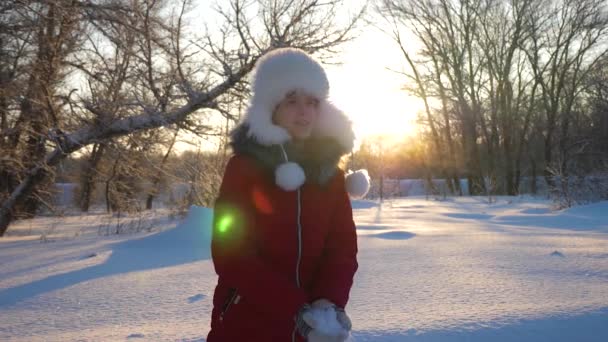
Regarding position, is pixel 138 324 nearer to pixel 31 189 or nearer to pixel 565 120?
pixel 31 189

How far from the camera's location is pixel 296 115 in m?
1.59

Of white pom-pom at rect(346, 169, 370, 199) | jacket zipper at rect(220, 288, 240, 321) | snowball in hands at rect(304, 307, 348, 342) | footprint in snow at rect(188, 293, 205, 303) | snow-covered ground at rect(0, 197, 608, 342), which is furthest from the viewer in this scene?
footprint in snow at rect(188, 293, 205, 303)

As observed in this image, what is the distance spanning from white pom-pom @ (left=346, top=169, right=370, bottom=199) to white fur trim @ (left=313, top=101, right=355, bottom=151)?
0.11m

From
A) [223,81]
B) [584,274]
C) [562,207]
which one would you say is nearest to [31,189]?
[223,81]

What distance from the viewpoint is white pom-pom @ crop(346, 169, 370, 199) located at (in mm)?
1654

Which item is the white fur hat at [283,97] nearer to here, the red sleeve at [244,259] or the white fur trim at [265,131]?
the white fur trim at [265,131]

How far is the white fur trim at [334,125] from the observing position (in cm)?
165

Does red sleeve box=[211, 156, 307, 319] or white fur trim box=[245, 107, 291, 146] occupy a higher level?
white fur trim box=[245, 107, 291, 146]

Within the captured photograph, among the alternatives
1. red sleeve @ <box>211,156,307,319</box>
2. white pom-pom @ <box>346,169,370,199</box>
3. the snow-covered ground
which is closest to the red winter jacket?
red sleeve @ <box>211,156,307,319</box>

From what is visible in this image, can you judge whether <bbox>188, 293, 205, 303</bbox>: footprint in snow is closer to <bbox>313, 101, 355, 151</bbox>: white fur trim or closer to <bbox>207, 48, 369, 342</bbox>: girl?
<bbox>207, 48, 369, 342</bbox>: girl

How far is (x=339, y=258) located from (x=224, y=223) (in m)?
0.41

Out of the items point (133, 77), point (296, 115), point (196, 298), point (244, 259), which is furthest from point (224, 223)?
point (133, 77)

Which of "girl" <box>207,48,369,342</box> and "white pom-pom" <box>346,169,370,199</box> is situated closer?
"girl" <box>207,48,369,342</box>

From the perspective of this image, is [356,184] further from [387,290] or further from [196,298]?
[196,298]
